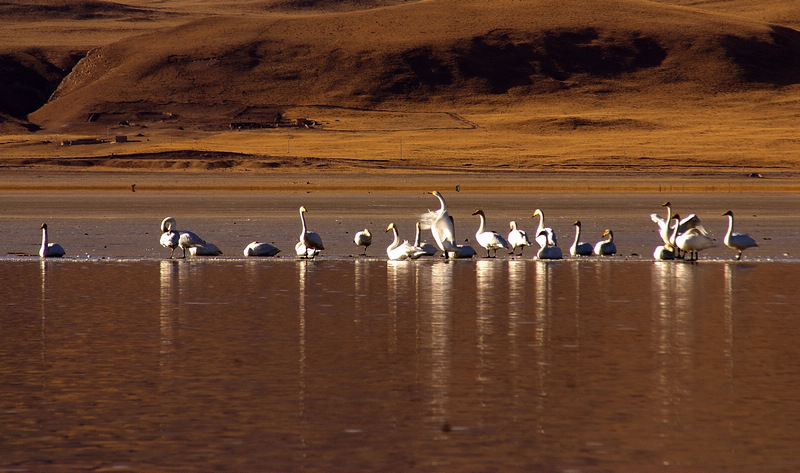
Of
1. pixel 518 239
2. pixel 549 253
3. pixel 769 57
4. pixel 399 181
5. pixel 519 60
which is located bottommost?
pixel 549 253

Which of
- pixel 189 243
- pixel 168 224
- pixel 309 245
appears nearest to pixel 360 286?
pixel 309 245

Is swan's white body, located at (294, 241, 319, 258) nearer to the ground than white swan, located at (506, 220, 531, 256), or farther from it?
nearer to the ground

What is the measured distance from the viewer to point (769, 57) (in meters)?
139

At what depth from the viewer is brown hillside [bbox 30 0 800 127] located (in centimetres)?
12862

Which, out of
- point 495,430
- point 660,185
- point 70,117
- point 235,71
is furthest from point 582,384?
point 235,71

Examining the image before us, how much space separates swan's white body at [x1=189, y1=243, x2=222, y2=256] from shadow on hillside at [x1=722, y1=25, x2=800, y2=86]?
11859cm

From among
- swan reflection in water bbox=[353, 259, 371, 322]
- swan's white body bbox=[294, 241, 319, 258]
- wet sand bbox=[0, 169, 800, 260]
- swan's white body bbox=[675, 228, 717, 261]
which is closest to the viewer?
swan reflection in water bbox=[353, 259, 371, 322]

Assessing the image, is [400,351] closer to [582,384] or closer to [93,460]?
[582,384]

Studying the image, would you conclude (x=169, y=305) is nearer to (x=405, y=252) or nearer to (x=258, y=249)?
(x=258, y=249)

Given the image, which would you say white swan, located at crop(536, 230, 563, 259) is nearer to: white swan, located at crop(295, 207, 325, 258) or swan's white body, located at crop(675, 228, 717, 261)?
swan's white body, located at crop(675, 228, 717, 261)

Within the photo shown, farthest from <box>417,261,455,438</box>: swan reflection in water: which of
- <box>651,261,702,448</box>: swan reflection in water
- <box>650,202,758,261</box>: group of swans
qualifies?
<box>650,202,758,261</box>: group of swans

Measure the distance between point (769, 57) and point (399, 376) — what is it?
138485mm

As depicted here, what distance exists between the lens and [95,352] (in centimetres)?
1116

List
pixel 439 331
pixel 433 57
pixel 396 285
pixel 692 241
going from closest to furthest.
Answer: pixel 439 331 → pixel 396 285 → pixel 692 241 → pixel 433 57
